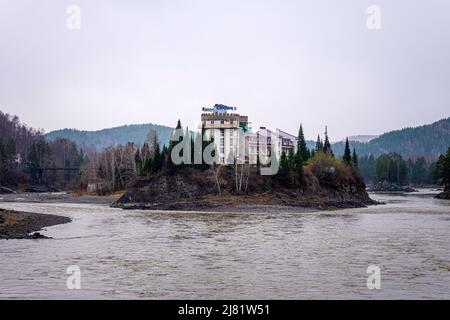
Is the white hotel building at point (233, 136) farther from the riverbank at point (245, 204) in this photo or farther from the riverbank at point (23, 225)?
the riverbank at point (23, 225)

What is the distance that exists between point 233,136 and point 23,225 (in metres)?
86.1

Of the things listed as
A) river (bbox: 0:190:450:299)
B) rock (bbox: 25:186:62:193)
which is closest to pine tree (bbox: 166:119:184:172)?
river (bbox: 0:190:450:299)

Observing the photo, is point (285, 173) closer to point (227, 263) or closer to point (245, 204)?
point (245, 204)

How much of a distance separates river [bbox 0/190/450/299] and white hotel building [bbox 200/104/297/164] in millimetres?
77971

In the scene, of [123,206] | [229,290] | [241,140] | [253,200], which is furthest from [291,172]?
[229,290]

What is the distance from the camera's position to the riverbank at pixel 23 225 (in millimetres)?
43781

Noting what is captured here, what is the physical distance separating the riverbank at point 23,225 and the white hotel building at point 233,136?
70028 millimetres

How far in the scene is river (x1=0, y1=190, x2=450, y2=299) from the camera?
25266 millimetres

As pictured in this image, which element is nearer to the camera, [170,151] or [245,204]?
[245,204]

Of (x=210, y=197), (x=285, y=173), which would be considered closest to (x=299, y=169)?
(x=285, y=173)

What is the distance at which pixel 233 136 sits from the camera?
133 m
